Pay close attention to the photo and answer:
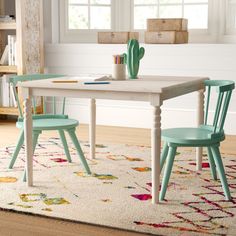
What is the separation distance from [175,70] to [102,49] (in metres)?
0.77

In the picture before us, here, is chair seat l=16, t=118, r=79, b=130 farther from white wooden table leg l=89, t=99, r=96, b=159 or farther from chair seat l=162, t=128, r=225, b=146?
chair seat l=162, t=128, r=225, b=146

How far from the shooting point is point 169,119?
5227 mm

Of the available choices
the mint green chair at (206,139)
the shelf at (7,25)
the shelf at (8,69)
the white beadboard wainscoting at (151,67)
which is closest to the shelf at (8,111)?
the shelf at (8,69)

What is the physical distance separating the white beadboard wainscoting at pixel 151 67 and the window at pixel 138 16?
302mm

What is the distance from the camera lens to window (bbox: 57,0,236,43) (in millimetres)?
5195

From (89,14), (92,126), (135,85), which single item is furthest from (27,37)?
(135,85)

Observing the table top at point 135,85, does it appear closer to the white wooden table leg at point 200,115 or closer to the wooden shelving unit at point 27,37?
the white wooden table leg at point 200,115

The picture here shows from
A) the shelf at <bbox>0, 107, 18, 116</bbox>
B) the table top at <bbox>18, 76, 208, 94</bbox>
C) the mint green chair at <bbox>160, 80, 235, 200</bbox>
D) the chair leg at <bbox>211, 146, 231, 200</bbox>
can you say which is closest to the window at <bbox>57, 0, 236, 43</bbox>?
the shelf at <bbox>0, 107, 18, 116</bbox>

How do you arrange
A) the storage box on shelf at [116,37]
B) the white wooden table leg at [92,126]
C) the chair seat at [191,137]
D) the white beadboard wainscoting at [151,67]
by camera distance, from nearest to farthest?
the chair seat at [191,137] < the white wooden table leg at [92,126] < the white beadboard wainscoting at [151,67] < the storage box on shelf at [116,37]

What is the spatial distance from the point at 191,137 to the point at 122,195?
1.66 feet

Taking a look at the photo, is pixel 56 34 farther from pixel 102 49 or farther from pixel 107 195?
pixel 107 195

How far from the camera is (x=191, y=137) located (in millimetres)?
2998

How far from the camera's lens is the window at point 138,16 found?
5195mm

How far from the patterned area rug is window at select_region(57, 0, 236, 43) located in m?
1.64
